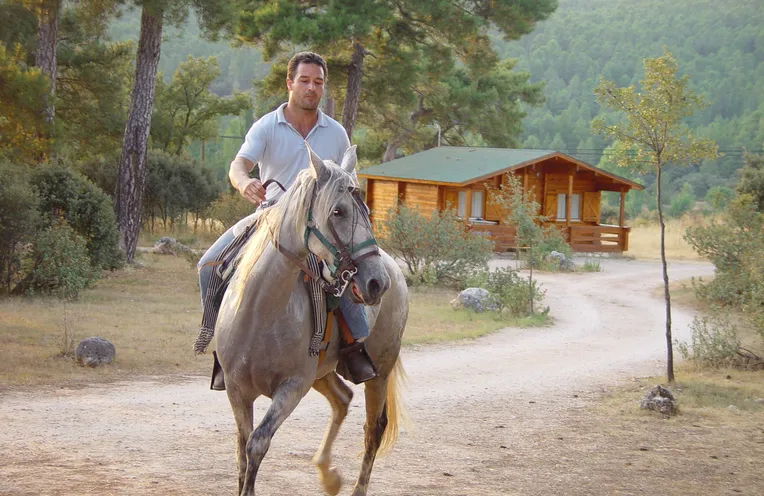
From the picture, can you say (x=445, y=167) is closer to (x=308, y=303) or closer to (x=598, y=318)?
(x=598, y=318)

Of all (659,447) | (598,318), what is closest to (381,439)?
(659,447)

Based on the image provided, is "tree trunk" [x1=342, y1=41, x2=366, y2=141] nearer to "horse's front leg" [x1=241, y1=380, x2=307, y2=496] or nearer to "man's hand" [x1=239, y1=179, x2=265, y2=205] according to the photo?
"man's hand" [x1=239, y1=179, x2=265, y2=205]

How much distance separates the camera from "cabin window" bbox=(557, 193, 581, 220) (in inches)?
1391

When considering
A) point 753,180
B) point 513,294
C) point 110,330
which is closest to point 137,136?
point 110,330

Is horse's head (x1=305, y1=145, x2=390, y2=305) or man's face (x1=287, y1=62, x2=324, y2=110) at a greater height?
man's face (x1=287, y1=62, x2=324, y2=110)

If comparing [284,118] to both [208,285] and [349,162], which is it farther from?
[208,285]

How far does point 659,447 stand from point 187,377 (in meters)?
5.21

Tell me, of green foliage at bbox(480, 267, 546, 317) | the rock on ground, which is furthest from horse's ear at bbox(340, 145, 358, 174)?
green foliage at bbox(480, 267, 546, 317)

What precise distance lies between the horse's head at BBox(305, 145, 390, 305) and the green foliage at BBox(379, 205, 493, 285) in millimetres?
15272

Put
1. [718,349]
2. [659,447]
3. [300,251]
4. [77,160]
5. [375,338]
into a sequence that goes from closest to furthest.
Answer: [300,251], [375,338], [659,447], [718,349], [77,160]

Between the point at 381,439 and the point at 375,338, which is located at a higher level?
the point at 375,338

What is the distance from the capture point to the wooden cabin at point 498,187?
32.5 meters

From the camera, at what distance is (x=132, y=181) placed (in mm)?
20125

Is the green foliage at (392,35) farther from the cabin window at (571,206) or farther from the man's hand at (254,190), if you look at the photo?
the man's hand at (254,190)
